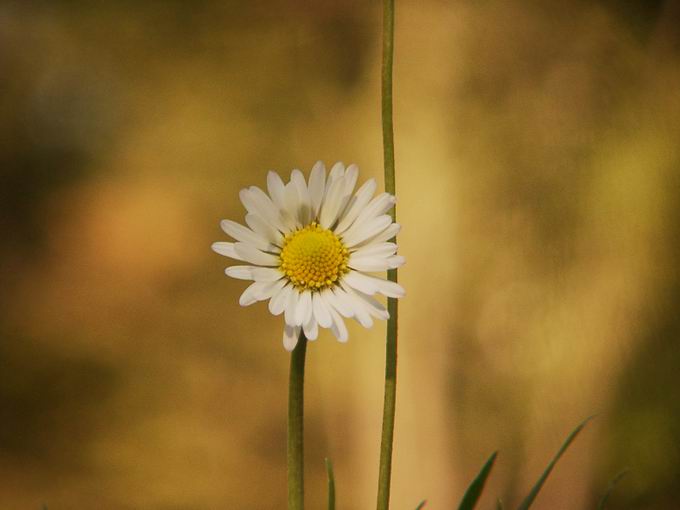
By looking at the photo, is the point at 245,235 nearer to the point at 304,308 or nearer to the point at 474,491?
the point at 304,308

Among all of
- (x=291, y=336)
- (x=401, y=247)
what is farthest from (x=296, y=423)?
(x=401, y=247)

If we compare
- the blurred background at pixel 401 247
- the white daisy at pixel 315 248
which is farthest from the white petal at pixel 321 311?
the blurred background at pixel 401 247

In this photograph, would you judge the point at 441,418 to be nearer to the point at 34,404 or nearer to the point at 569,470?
the point at 569,470

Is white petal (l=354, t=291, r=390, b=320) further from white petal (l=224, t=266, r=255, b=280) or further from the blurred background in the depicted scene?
the blurred background

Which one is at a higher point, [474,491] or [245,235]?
[245,235]

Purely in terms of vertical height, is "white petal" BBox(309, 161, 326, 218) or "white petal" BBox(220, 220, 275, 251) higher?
"white petal" BBox(309, 161, 326, 218)

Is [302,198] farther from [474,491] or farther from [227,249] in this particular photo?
[474,491]

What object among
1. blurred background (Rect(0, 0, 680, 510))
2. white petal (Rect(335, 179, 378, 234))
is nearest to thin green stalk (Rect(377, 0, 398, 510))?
white petal (Rect(335, 179, 378, 234))

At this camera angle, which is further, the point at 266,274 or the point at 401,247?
the point at 401,247
